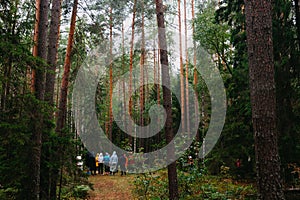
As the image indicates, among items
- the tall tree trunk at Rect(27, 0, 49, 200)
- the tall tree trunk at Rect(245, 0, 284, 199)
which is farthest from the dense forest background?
the tall tree trunk at Rect(245, 0, 284, 199)

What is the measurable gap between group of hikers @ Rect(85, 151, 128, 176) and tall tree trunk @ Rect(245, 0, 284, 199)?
14996mm

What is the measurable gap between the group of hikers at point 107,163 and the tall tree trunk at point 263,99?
15.0 meters

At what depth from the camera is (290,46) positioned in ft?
26.6

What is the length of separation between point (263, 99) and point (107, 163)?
652 inches

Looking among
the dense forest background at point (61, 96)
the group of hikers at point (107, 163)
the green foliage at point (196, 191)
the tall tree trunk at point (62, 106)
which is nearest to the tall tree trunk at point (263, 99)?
the dense forest background at point (61, 96)

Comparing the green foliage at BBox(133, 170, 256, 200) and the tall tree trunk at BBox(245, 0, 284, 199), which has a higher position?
the tall tree trunk at BBox(245, 0, 284, 199)

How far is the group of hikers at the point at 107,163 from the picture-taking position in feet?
60.8

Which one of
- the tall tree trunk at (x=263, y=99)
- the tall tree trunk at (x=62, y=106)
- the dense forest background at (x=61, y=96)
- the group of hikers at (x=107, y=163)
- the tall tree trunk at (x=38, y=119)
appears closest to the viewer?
the tall tree trunk at (x=263, y=99)

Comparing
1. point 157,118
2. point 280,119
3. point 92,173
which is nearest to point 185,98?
point 157,118

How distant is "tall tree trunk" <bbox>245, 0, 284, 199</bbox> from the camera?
387 cm

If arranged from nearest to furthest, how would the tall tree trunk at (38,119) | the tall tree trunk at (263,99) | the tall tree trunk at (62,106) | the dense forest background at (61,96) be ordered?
the tall tree trunk at (263,99) → the dense forest background at (61,96) → the tall tree trunk at (38,119) → the tall tree trunk at (62,106)

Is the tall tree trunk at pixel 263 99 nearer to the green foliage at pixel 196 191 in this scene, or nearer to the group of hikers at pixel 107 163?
the green foliage at pixel 196 191

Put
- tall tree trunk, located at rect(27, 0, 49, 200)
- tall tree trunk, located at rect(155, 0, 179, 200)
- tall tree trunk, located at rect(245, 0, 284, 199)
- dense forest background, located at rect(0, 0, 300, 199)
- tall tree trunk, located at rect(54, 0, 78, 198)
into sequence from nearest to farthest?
tall tree trunk, located at rect(245, 0, 284, 199) → dense forest background, located at rect(0, 0, 300, 199) → tall tree trunk, located at rect(27, 0, 49, 200) → tall tree trunk, located at rect(54, 0, 78, 198) → tall tree trunk, located at rect(155, 0, 179, 200)

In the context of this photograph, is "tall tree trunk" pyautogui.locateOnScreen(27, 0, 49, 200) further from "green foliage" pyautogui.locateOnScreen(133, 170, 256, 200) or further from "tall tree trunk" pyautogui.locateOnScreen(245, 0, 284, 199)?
"green foliage" pyautogui.locateOnScreen(133, 170, 256, 200)
